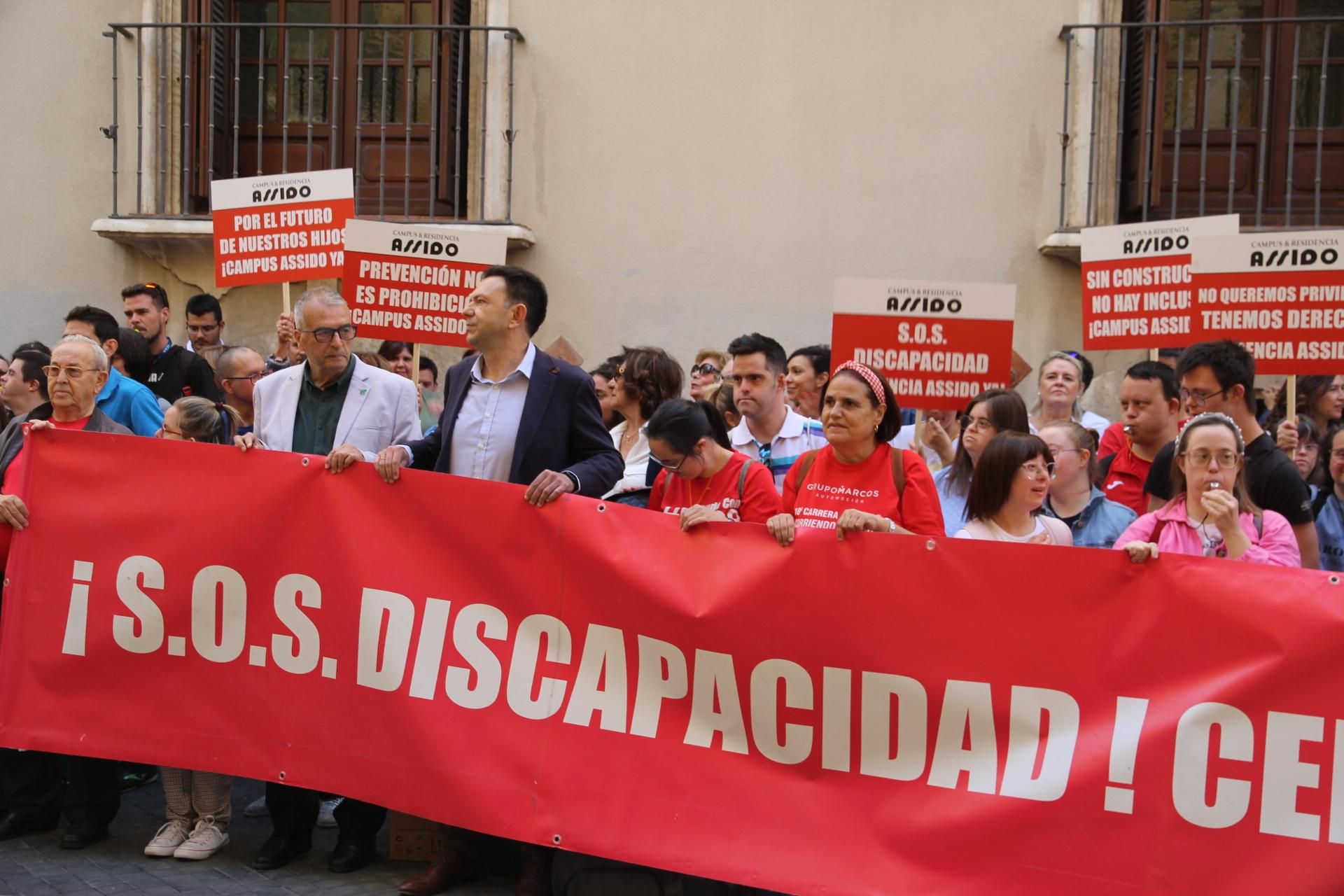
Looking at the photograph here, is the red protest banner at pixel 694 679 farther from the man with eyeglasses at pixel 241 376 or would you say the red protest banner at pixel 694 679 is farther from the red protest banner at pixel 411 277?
the red protest banner at pixel 411 277

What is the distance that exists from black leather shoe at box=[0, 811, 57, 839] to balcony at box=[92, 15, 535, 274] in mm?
5750

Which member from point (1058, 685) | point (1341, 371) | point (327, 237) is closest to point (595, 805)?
point (1058, 685)

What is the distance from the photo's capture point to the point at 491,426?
5148 mm

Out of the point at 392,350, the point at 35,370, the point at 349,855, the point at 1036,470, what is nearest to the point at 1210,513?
the point at 1036,470

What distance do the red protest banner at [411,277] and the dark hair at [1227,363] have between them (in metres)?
3.60

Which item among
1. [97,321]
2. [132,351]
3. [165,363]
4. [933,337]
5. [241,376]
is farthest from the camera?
[165,363]

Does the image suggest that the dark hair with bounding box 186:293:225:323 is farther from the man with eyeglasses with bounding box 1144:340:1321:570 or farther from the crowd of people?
the man with eyeglasses with bounding box 1144:340:1321:570

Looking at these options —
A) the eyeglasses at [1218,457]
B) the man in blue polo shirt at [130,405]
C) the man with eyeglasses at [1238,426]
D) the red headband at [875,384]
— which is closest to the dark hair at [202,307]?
the man in blue polo shirt at [130,405]

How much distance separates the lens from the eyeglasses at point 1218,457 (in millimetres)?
4449

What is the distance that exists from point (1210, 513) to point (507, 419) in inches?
91.0

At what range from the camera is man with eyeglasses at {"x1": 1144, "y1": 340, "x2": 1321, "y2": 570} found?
4.93 metres

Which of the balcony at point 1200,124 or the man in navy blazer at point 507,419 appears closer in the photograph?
the man in navy blazer at point 507,419

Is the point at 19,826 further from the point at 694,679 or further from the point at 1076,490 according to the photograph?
the point at 1076,490

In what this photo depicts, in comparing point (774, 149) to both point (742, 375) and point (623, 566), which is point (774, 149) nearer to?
point (742, 375)
